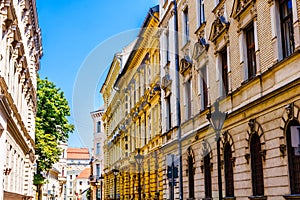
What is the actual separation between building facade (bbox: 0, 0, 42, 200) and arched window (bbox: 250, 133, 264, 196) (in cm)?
770

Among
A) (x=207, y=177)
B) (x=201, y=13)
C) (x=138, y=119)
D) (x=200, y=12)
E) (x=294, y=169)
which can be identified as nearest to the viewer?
(x=294, y=169)

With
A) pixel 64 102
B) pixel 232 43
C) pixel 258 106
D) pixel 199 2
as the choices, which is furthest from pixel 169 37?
pixel 64 102

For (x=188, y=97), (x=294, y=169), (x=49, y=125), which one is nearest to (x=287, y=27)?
(x=294, y=169)

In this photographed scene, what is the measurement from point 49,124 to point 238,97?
78.3ft

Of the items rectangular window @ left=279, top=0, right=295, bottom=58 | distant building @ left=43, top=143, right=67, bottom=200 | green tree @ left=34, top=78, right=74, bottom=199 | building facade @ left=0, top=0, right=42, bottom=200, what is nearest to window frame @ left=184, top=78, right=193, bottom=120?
building facade @ left=0, top=0, right=42, bottom=200

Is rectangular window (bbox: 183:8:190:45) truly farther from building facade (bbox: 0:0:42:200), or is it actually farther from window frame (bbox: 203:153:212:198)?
building facade (bbox: 0:0:42:200)

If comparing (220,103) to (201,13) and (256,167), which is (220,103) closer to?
(256,167)

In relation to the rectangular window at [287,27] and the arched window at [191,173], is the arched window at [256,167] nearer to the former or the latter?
the rectangular window at [287,27]

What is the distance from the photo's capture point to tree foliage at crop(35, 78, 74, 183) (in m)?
36.1

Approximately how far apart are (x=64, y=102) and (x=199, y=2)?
784 inches

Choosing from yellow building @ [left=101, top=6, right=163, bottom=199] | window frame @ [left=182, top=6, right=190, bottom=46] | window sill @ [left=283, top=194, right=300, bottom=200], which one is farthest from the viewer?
window frame @ [left=182, top=6, right=190, bottom=46]

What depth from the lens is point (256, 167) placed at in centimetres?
1467

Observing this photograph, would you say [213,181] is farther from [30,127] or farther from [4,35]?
[30,127]

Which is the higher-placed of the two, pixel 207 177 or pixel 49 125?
pixel 49 125
